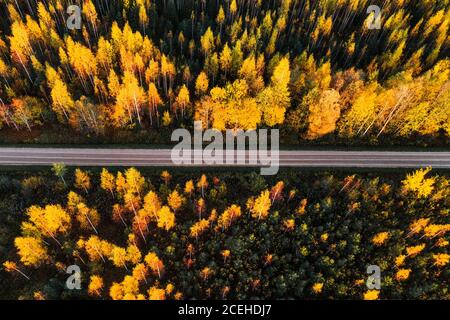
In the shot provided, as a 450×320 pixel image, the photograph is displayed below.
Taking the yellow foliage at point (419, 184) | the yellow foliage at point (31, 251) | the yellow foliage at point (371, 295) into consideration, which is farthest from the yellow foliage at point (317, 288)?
the yellow foliage at point (31, 251)

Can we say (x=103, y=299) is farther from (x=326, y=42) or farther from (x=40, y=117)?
(x=326, y=42)

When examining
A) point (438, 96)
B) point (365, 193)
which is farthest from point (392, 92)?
point (365, 193)

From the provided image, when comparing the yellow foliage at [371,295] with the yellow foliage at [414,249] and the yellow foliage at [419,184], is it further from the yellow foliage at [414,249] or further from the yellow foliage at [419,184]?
the yellow foliage at [419,184]

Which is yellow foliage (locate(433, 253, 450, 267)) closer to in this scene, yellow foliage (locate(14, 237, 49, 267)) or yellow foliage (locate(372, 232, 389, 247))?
yellow foliage (locate(372, 232, 389, 247))

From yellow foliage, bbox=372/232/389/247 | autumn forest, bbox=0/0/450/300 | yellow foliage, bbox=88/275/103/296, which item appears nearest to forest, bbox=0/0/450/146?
autumn forest, bbox=0/0/450/300

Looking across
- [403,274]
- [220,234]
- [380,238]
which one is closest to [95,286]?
[220,234]

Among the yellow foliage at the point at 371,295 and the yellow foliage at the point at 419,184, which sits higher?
the yellow foliage at the point at 419,184

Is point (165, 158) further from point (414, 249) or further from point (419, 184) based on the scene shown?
point (419, 184)
